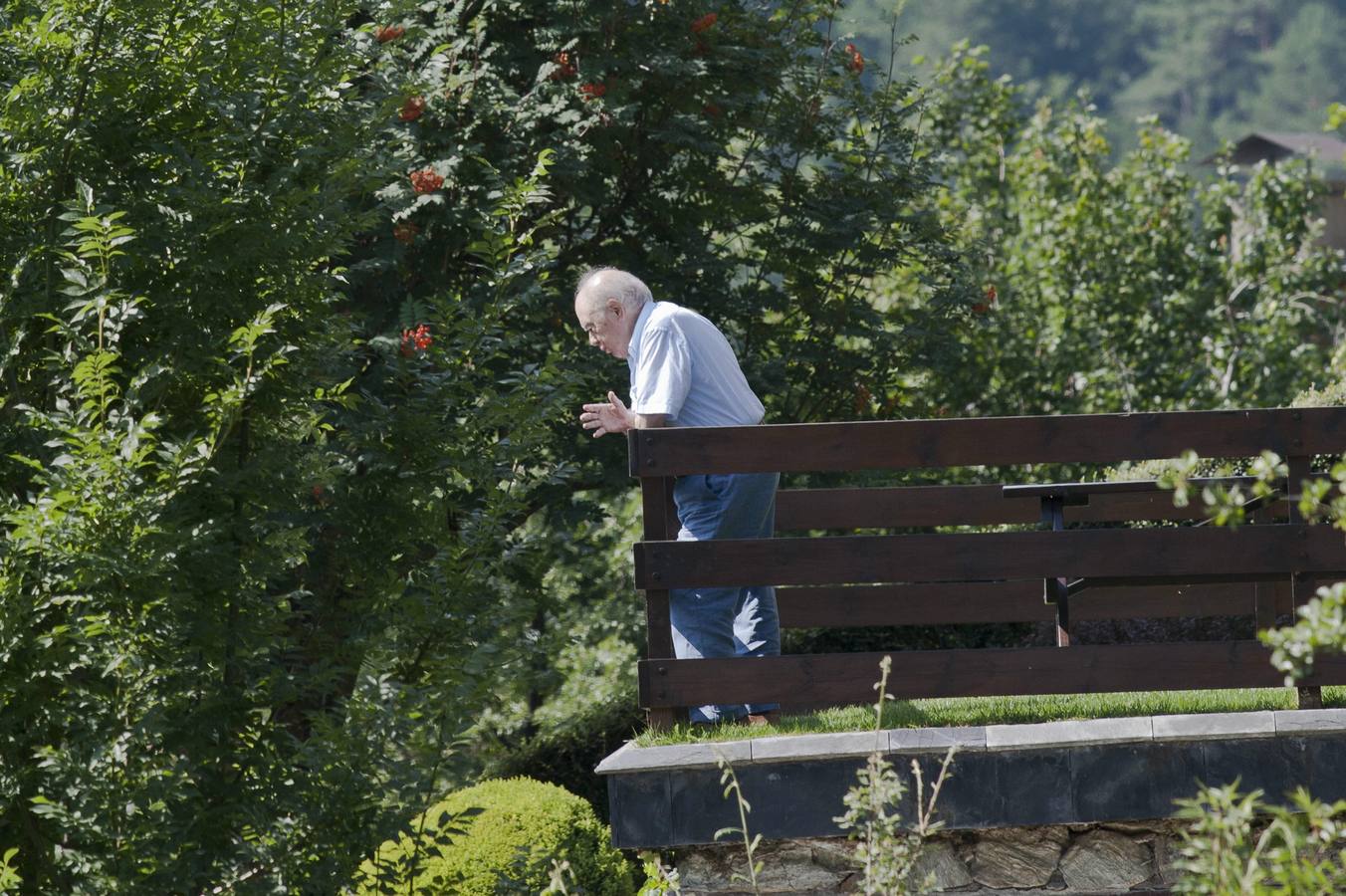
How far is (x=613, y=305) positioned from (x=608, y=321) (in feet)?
0.21

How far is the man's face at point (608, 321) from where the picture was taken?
565 centimetres

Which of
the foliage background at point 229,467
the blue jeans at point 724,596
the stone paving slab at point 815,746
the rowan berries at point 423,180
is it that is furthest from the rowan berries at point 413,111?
the stone paving slab at point 815,746

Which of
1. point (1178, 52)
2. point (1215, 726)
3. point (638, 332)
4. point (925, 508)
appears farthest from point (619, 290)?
point (1178, 52)

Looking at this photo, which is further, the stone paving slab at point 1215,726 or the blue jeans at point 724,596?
the blue jeans at point 724,596

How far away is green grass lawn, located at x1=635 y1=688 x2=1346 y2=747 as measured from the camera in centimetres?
496

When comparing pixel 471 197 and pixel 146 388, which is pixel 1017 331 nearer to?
pixel 471 197

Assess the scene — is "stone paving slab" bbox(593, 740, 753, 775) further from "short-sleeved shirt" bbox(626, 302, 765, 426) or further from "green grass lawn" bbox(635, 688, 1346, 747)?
"short-sleeved shirt" bbox(626, 302, 765, 426)

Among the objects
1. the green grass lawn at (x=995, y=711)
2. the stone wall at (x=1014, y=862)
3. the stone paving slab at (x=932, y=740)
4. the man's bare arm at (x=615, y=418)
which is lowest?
the stone wall at (x=1014, y=862)

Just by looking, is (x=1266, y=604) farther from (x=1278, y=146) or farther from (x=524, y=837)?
(x=1278, y=146)

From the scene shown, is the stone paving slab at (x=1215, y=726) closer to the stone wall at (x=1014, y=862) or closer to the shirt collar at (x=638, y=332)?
the stone wall at (x=1014, y=862)

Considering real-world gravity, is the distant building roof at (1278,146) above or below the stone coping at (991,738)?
above

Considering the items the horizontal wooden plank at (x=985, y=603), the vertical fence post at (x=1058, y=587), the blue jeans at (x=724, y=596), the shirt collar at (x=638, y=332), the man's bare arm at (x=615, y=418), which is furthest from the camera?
the horizontal wooden plank at (x=985, y=603)

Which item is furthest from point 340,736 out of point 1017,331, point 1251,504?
point 1017,331

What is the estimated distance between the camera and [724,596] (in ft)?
17.9
